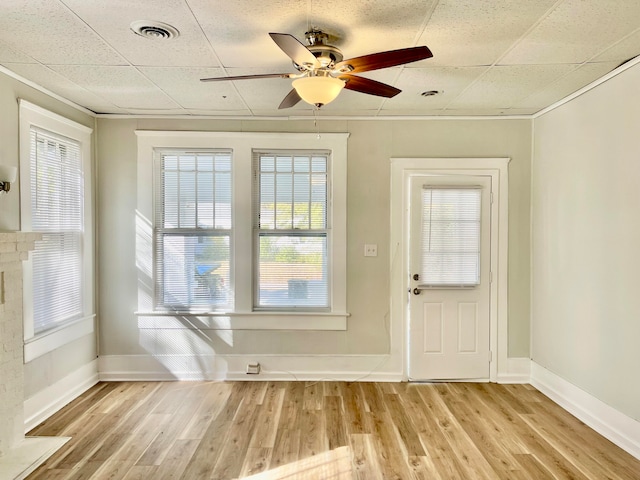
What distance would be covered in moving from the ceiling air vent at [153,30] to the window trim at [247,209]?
1562 millimetres

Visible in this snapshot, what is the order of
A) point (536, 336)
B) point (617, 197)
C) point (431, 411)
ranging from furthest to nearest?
point (536, 336)
point (431, 411)
point (617, 197)

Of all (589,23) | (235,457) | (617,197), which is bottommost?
(235,457)

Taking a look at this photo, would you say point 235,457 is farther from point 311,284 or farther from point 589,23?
point 589,23

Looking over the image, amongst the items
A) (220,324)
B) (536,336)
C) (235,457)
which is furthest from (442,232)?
(235,457)

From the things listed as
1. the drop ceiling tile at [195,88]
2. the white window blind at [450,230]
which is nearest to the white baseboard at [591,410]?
the white window blind at [450,230]

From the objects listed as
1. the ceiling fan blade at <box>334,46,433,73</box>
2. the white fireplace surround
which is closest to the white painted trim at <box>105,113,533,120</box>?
the white fireplace surround

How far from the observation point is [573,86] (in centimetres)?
294

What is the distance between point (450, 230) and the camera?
3732mm

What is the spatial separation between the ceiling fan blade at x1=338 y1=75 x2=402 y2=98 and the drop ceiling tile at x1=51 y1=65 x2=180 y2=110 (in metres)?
1.58

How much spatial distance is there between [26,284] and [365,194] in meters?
2.91

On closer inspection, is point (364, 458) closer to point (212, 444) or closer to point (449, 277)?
point (212, 444)

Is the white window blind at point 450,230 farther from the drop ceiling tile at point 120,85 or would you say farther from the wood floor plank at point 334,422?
the drop ceiling tile at point 120,85

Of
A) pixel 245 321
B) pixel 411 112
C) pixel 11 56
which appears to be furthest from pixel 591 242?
pixel 11 56

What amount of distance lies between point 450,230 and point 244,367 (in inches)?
96.2
